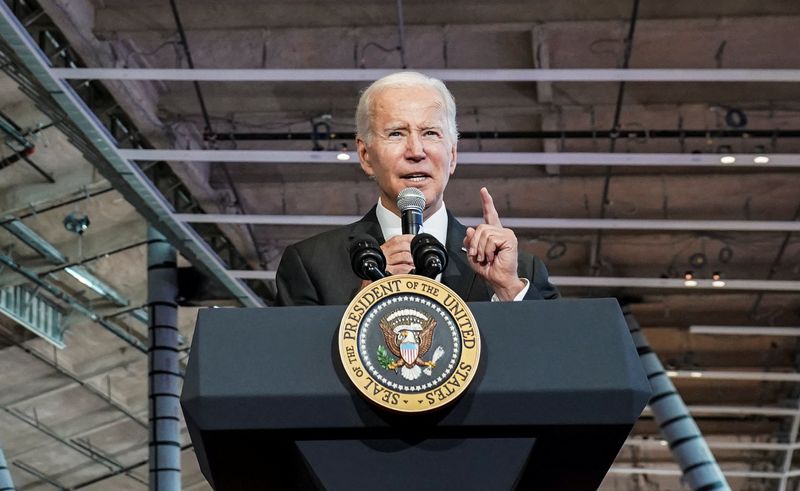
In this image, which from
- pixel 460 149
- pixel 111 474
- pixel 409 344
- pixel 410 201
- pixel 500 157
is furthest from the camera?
pixel 111 474

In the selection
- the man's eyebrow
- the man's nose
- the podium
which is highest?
the man's eyebrow

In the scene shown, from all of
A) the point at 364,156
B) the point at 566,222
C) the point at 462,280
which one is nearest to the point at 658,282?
the point at 566,222

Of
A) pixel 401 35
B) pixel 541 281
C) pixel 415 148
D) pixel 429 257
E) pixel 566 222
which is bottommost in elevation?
pixel 429 257

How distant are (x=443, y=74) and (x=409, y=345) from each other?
13.6 m

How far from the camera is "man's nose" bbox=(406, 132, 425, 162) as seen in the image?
3010mm

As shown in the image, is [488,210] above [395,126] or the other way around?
the other way around

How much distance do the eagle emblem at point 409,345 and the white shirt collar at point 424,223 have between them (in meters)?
0.85

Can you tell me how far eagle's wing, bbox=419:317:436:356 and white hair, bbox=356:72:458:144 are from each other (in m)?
0.90

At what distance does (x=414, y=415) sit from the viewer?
222cm

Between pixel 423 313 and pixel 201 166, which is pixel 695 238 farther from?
pixel 423 313

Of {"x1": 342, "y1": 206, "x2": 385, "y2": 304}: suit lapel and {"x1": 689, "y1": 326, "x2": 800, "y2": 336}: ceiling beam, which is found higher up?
{"x1": 689, "y1": 326, "x2": 800, "y2": 336}: ceiling beam

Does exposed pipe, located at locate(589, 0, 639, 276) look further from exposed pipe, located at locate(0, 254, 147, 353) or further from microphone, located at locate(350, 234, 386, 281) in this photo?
microphone, located at locate(350, 234, 386, 281)

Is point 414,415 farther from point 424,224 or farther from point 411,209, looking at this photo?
→ point 424,224

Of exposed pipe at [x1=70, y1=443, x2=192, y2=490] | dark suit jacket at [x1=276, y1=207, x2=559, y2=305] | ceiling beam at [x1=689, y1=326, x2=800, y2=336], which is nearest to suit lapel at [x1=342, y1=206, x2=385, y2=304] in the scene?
dark suit jacket at [x1=276, y1=207, x2=559, y2=305]
